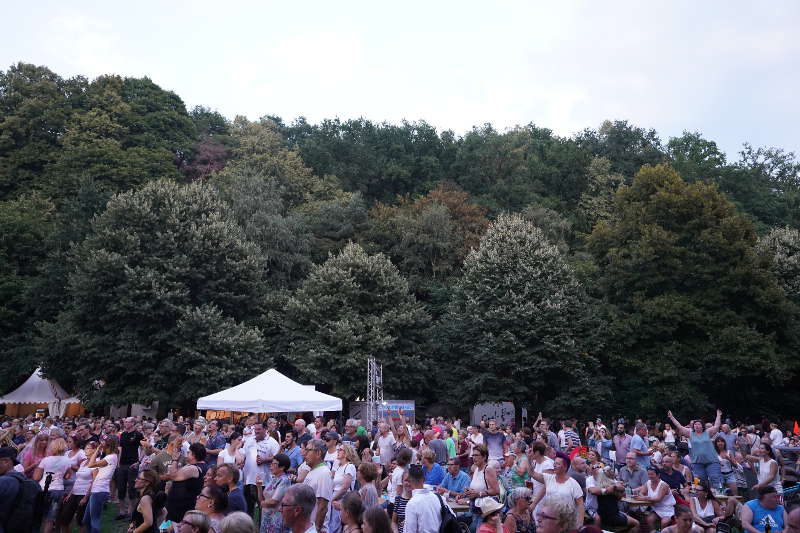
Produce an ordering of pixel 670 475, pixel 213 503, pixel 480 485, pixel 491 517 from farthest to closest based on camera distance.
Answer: pixel 670 475 → pixel 480 485 → pixel 213 503 → pixel 491 517

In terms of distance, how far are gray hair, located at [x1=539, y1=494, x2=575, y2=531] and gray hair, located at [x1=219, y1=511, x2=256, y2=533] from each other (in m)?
1.94

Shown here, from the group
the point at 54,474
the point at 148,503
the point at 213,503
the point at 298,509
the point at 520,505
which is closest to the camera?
the point at 298,509

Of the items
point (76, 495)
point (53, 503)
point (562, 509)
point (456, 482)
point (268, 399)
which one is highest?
point (268, 399)

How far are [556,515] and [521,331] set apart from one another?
27.1 m

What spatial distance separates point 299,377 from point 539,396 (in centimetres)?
1127

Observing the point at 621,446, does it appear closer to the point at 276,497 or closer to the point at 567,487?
the point at 567,487

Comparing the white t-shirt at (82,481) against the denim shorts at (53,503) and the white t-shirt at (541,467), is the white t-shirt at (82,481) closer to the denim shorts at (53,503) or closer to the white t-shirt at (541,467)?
the denim shorts at (53,503)

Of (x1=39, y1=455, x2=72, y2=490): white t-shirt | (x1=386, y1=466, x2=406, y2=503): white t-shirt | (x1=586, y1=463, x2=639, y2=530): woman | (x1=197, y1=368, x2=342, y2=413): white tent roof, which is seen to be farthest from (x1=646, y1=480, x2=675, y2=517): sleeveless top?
(x1=197, y1=368, x2=342, y2=413): white tent roof

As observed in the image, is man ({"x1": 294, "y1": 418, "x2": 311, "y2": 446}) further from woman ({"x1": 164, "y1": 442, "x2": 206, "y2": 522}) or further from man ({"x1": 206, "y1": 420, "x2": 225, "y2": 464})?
woman ({"x1": 164, "y1": 442, "x2": 206, "y2": 522})

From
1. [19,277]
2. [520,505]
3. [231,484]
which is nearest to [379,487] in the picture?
[231,484]

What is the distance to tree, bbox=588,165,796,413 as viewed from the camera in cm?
2995

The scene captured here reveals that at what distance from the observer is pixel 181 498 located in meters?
7.49

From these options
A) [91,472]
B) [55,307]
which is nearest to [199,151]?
[55,307]

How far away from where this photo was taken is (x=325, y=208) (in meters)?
43.8
